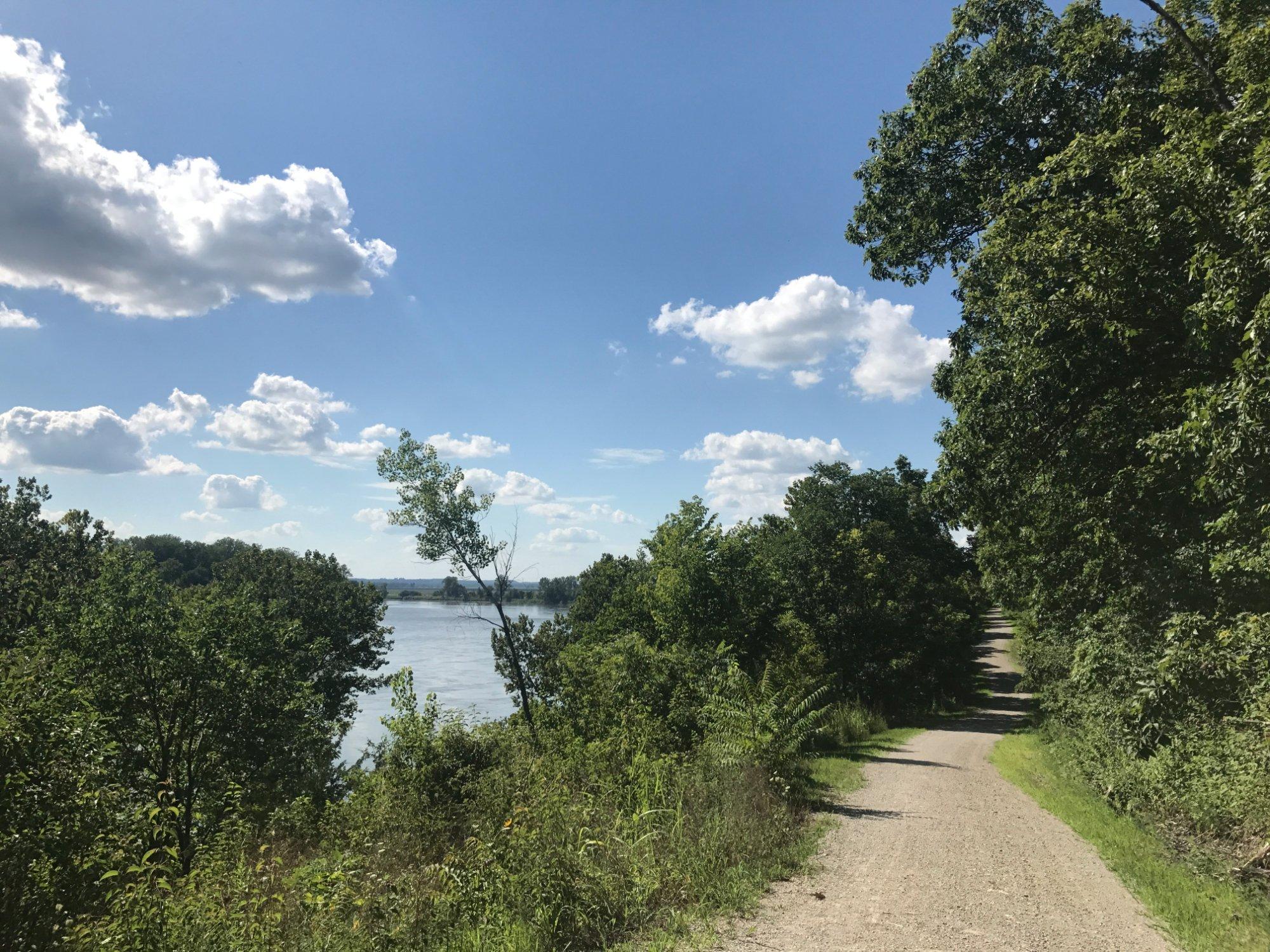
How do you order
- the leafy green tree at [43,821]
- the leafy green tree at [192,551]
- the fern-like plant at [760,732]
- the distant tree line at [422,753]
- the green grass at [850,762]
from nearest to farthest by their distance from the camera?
the leafy green tree at [43,821], the distant tree line at [422,753], the fern-like plant at [760,732], the green grass at [850,762], the leafy green tree at [192,551]

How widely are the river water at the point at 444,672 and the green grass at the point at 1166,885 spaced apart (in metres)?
9.97

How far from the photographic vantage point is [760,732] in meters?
10.1

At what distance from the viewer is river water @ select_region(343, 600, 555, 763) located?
40.3 metres

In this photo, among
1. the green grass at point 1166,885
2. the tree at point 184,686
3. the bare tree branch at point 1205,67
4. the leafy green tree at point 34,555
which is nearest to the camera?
the green grass at point 1166,885

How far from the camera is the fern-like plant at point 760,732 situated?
9844mm

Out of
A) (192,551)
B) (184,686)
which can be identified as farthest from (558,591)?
(184,686)

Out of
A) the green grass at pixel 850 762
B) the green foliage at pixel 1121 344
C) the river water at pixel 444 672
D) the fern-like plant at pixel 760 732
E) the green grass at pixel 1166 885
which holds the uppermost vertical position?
the green foliage at pixel 1121 344

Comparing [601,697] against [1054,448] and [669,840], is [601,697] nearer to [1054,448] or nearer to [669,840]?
[669,840]

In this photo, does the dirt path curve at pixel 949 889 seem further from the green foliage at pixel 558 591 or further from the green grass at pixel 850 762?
the green foliage at pixel 558 591

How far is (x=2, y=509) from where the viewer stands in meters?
31.1

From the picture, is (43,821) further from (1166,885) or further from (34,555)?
(34,555)

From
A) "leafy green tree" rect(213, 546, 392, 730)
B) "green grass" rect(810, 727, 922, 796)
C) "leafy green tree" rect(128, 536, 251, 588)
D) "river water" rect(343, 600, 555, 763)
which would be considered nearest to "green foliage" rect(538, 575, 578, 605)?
"river water" rect(343, 600, 555, 763)

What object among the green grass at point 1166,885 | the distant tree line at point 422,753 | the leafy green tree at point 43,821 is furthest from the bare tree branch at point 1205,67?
the leafy green tree at point 43,821

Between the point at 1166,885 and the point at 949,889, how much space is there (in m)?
2.49
